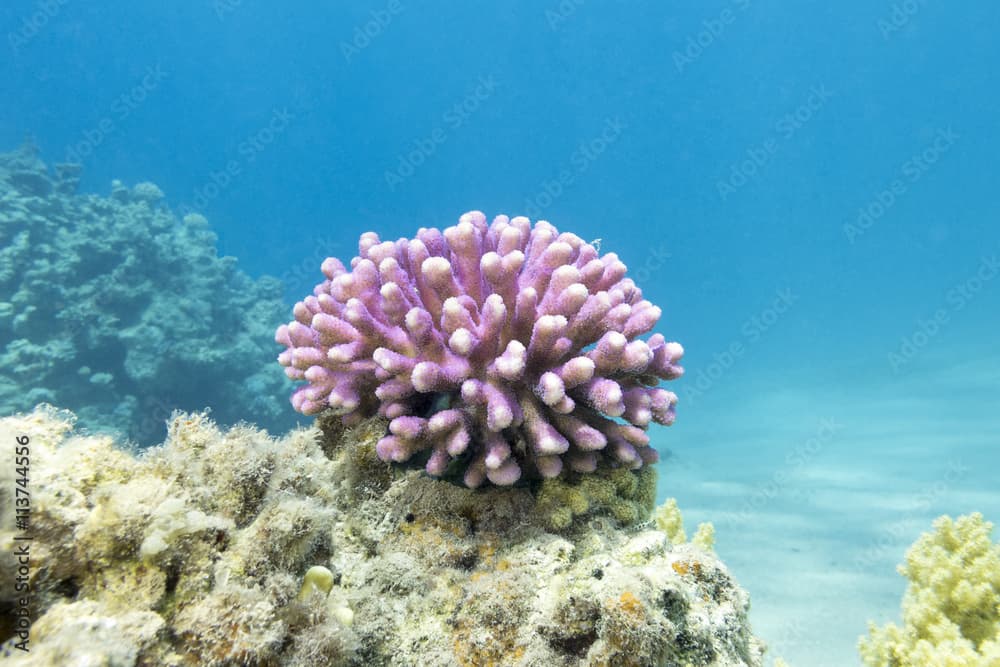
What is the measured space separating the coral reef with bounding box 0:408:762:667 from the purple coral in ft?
1.02

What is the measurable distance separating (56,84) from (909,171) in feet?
519

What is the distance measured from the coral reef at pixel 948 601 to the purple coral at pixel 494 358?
1.96 meters

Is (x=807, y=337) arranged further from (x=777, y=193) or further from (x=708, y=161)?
(x=777, y=193)

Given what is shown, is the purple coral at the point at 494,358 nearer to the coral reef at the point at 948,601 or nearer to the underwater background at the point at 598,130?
the coral reef at the point at 948,601

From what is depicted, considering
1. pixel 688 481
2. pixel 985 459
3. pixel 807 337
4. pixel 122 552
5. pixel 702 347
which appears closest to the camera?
pixel 122 552

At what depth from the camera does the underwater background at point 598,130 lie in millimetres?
81812

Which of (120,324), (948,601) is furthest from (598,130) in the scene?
(948,601)

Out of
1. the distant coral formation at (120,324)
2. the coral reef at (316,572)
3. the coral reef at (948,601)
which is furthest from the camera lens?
the distant coral formation at (120,324)

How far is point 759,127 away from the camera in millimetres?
122250

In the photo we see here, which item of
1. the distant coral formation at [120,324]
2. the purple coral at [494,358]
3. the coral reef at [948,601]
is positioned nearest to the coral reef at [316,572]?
the purple coral at [494,358]

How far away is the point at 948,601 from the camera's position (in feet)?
9.93

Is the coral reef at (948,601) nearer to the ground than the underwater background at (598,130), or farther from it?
nearer to the ground

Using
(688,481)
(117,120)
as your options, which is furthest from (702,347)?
(117,120)

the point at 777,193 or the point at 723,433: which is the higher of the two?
the point at 777,193
